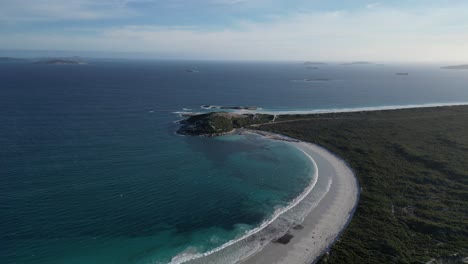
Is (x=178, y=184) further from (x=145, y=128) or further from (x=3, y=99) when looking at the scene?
(x=3, y=99)

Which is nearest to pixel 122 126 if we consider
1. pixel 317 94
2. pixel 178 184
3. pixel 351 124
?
pixel 178 184

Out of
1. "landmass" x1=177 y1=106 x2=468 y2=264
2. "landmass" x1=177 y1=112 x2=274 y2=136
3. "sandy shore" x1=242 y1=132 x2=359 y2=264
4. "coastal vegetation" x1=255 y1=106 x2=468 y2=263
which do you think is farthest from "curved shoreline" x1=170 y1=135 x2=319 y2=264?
"landmass" x1=177 y1=112 x2=274 y2=136

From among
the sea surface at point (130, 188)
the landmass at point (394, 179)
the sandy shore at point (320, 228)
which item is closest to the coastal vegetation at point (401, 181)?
the landmass at point (394, 179)

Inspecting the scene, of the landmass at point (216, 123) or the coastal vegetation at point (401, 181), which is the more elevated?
the landmass at point (216, 123)

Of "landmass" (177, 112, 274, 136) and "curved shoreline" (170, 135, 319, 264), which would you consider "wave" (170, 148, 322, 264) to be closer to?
"curved shoreline" (170, 135, 319, 264)

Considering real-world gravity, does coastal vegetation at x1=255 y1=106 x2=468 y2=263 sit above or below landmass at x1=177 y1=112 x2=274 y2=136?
below

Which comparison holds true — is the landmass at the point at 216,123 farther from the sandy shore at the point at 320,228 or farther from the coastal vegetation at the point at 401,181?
the sandy shore at the point at 320,228

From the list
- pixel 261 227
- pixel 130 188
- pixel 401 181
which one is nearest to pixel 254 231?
pixel 261 227

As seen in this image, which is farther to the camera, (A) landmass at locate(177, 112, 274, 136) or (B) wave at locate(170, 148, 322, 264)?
(A) landmass at locate(177, 112, 274, 136)
